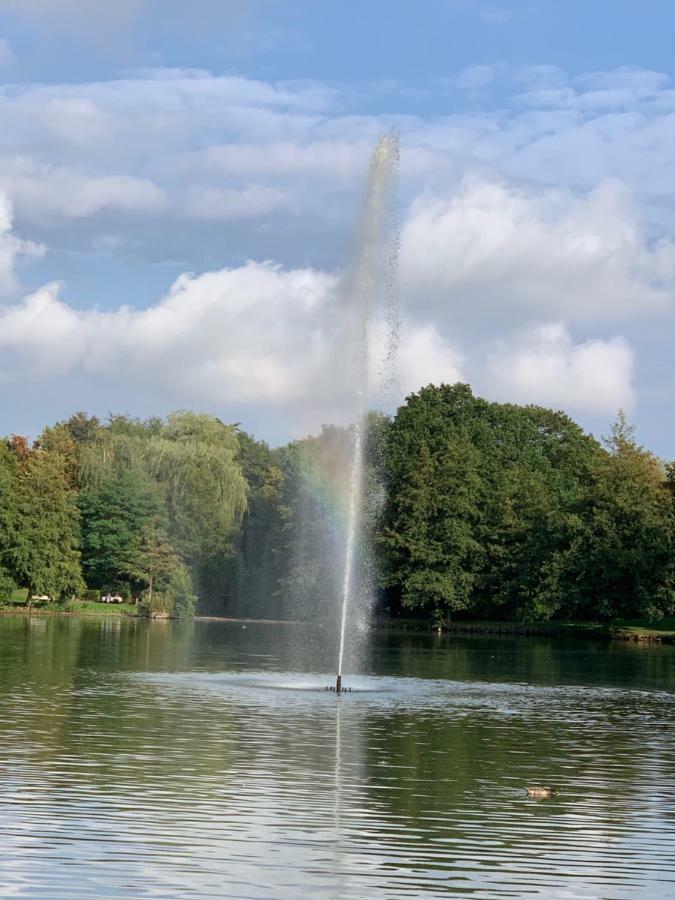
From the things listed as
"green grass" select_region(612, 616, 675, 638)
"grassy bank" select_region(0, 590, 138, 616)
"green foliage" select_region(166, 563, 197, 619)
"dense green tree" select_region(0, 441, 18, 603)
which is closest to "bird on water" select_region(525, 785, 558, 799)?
"green grass" select_region(612, 616, 675, 638)

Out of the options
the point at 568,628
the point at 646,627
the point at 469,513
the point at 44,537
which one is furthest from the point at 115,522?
the point at 646,627

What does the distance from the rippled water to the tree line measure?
5133 cm

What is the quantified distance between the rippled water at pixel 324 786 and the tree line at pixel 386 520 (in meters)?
51.3

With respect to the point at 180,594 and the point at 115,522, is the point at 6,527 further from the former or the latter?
the point at 180,594

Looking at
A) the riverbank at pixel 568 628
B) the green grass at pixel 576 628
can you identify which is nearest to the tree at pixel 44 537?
the riverbank at pixel 568 628

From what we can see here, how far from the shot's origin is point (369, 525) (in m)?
108

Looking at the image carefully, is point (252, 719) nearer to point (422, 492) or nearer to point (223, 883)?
→ point (223, 883)

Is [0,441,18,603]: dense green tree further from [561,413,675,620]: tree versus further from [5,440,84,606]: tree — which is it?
[561,413,675,620]: tree

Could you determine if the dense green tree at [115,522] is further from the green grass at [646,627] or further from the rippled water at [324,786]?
the rippled water at [324,786]

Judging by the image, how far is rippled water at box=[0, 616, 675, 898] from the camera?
583 inches

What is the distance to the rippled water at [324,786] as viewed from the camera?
1482cm

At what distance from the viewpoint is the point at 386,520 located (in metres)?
107

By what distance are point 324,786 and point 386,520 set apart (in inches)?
3401

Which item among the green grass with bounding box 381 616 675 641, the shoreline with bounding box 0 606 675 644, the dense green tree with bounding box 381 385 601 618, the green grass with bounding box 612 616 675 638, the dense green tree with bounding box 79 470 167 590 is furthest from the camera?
the dense green tree with bounding box 79 470 167 590
